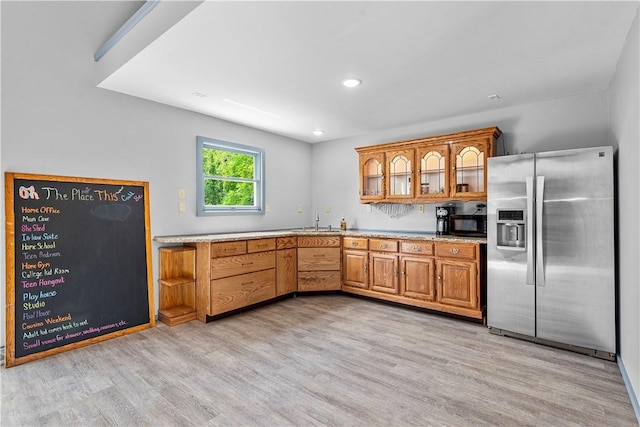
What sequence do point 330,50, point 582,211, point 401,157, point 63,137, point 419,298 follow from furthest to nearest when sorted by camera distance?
point 401,157, point 419,298, point 63,137, point 582,211, point 330,50

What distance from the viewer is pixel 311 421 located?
187 centimetres

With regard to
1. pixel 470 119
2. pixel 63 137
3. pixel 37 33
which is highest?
pixel 37 33

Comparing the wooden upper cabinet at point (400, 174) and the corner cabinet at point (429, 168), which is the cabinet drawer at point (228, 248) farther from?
the wooden upper cabinet at point (400, 174)

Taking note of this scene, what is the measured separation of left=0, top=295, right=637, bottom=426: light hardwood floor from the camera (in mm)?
1918

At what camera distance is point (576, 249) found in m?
2.76

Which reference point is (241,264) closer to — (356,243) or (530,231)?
(356,243)

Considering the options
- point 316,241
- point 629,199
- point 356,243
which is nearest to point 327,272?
point 316,241

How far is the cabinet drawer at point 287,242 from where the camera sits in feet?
13.9

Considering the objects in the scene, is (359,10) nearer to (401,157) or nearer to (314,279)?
(401,157)

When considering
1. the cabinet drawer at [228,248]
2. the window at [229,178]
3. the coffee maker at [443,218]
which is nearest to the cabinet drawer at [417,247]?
the coffee maker at [443,218]

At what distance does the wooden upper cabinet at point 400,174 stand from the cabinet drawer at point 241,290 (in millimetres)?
1946

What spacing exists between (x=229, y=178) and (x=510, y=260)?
3.48 metres

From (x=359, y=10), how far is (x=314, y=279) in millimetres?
3373

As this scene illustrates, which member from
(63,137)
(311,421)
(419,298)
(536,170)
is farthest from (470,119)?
(63,137)
